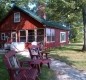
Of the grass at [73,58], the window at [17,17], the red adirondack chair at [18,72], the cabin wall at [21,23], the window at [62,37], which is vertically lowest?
the grass at [73,58]

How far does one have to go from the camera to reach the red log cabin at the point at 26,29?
2681cm

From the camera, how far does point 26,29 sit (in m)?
27.8

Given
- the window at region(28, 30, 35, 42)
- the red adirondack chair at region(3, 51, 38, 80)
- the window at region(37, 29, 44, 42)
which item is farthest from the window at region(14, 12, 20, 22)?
the red adirondack chair at region(3, 51, 38, 80)

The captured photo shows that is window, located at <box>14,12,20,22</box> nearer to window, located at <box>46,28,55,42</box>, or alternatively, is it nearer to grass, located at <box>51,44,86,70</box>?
window, located at <box>46,28,55,42</box>

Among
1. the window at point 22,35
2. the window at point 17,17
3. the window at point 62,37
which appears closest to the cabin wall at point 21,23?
the window at point 17,17

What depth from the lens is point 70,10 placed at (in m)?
21.8

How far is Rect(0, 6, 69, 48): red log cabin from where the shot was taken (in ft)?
88.0

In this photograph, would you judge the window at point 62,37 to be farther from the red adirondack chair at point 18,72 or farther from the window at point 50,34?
the red adirondack chair at point 18,72

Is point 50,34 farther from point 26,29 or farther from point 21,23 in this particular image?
point 21,23

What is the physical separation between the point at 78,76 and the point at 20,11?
20.1 m

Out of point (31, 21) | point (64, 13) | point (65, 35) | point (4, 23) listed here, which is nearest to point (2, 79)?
point (64, 13)

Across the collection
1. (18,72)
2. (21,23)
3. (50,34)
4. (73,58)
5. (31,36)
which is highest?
(21,23)

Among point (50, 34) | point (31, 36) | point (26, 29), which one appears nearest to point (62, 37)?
point (50, 34)

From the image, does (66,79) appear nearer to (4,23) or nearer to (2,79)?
(2,79)
